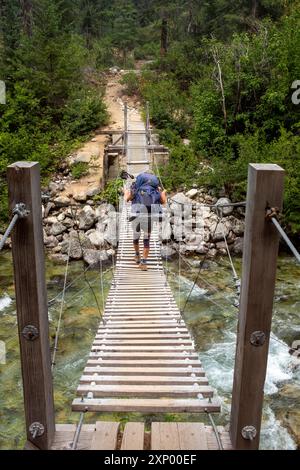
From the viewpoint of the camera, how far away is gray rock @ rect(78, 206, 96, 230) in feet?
31.5

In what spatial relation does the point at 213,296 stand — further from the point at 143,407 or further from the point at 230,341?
the point at 143,407

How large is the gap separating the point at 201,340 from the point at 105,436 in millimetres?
4155

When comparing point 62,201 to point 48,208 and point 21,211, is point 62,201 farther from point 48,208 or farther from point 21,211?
point 21,211

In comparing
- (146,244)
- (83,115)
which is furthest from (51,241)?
(83,115)

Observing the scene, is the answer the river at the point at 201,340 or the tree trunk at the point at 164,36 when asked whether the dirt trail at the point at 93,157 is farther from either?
→ the tree trunk at the point at 164,36

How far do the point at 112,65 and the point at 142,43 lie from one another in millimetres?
4021

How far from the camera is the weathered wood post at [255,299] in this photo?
4.79 feet

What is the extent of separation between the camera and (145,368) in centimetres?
262

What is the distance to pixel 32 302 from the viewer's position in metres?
1.57

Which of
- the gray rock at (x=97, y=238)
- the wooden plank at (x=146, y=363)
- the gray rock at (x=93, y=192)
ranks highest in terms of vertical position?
the wooden plank at (x=146, y=363)

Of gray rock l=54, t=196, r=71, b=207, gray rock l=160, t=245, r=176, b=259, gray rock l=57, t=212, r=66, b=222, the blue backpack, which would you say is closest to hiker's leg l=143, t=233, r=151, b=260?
the blue backpack

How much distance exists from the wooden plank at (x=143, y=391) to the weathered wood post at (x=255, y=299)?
60cm

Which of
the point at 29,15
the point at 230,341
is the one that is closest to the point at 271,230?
the point at 230,341

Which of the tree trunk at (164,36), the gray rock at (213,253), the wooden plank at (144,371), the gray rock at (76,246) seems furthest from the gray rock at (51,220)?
the tree trunk at (164,36)
